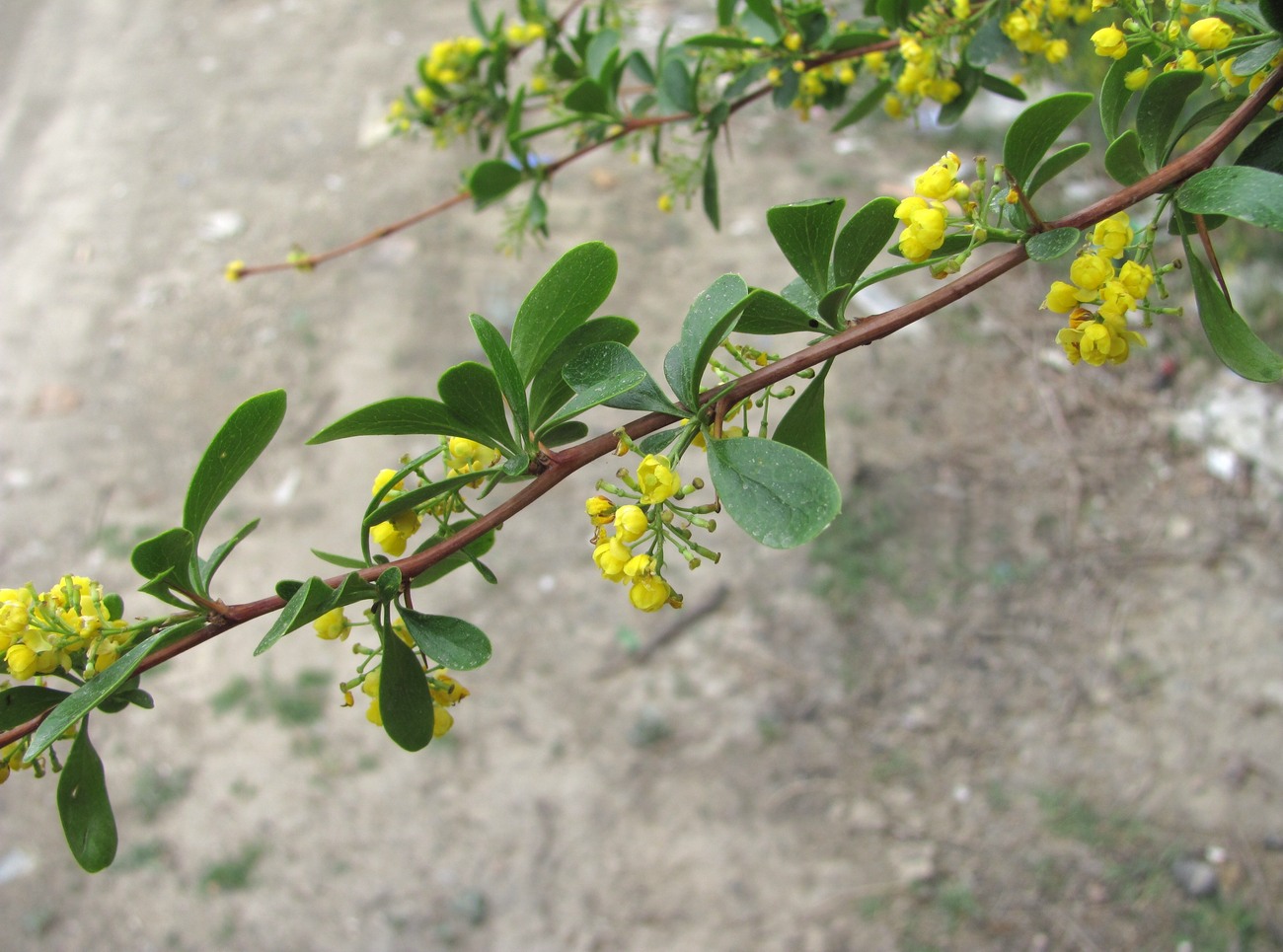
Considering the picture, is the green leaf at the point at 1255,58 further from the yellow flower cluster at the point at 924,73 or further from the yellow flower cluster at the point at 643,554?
the yellow flower cluster at the point at 643,554

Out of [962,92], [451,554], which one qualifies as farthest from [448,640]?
[962,92]

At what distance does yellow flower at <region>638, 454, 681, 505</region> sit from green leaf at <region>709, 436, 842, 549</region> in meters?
0.02

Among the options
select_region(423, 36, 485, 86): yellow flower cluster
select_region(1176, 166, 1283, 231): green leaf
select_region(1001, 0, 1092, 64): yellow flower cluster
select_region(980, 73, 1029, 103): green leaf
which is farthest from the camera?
select_region(423, 36, 485, 86): yellow flower cluster

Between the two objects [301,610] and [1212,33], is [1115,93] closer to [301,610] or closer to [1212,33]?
[1212,33]

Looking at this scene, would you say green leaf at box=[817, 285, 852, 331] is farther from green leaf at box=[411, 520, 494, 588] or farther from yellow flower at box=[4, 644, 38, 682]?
yellow flower at box=[4, 644, 38, 682]

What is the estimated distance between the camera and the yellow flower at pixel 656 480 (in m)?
0.50

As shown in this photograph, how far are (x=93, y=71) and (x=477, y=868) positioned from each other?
13.1ft

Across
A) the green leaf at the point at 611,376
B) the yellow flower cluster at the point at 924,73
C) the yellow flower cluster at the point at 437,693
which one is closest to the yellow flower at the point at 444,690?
the yellow flower cluster at the point at 437,693

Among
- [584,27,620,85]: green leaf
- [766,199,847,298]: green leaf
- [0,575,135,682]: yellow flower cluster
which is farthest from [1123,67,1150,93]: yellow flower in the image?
[0,575,135,682]: yellow flower cluster

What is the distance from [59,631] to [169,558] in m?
0.08

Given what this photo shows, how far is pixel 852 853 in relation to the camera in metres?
1.92

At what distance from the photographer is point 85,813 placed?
56 cm

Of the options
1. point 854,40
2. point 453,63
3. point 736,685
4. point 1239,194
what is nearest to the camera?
point 1239,194

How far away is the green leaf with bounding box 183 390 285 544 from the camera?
52 centimetres
